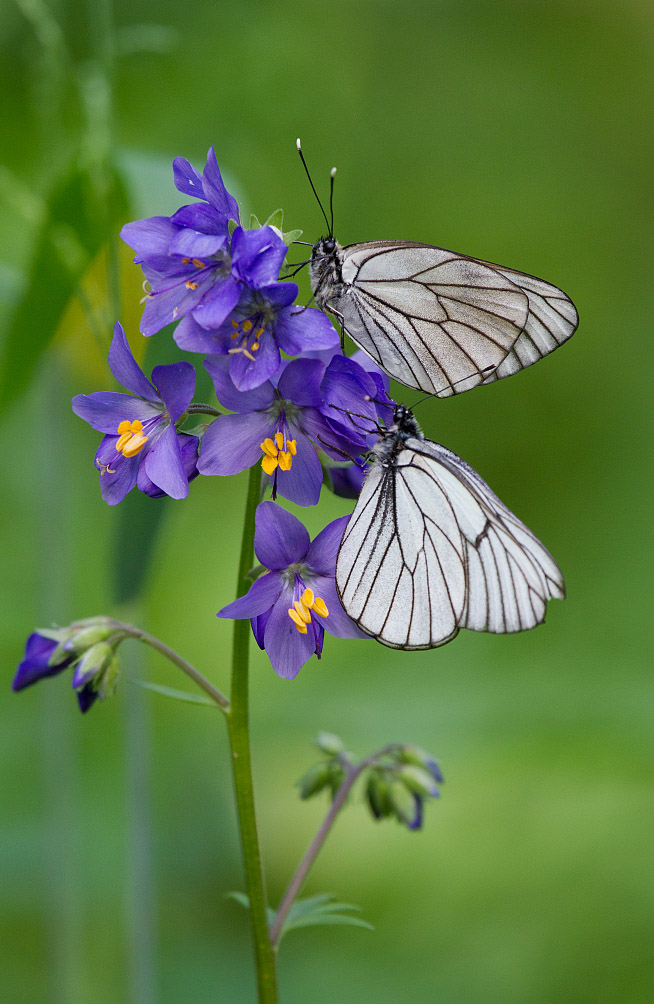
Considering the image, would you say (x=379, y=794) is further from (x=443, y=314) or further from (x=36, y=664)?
(x=443, y=314)

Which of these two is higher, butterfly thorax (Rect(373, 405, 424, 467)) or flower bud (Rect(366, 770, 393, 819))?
butterfly thorax (Rect(373, 405, 424, 467))

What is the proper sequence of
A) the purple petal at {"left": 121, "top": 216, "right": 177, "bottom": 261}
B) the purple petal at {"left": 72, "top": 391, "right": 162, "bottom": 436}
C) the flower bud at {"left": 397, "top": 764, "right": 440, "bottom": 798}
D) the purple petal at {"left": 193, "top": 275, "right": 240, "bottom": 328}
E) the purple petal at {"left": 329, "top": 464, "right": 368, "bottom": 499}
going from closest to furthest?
the purple petal at {"left": 193, "top": 275, "right": 240, "bottom": 328} → the purple petal at {"left": 121, "top": 216, "right": 177, "bottom": 261} → the purple petal at {"left": 72, "top": 391, "right": 162, "bottom": 436} → the purple petal at {"left": 329, "top": 464, "right": 368, "bottom": 499} → the flower bud at {"left": 397, "top": 764, "right": 440, "bottom": 798}

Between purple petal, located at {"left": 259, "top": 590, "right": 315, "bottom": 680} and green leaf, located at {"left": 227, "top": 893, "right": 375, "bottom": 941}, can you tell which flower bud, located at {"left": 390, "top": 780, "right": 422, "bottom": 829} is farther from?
purple petal, located at {"left": 259, "top": 590, "right": 315, "bottom": 680}

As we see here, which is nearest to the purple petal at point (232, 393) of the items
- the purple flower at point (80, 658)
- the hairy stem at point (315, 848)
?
the purple flower at point (80, 658)

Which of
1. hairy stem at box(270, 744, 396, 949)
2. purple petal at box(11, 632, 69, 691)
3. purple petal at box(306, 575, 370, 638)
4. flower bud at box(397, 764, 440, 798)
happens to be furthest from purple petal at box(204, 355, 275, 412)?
flower bud at box(397, 764, 440, 798)

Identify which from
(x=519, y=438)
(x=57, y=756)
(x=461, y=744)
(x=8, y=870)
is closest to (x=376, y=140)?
(x=519, y=438)

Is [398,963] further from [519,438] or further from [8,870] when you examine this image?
[519,438]

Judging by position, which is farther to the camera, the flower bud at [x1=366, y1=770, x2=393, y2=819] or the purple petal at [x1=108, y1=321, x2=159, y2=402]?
the flower bud at [x1=366, y1=770, x2=393, y2=819]
